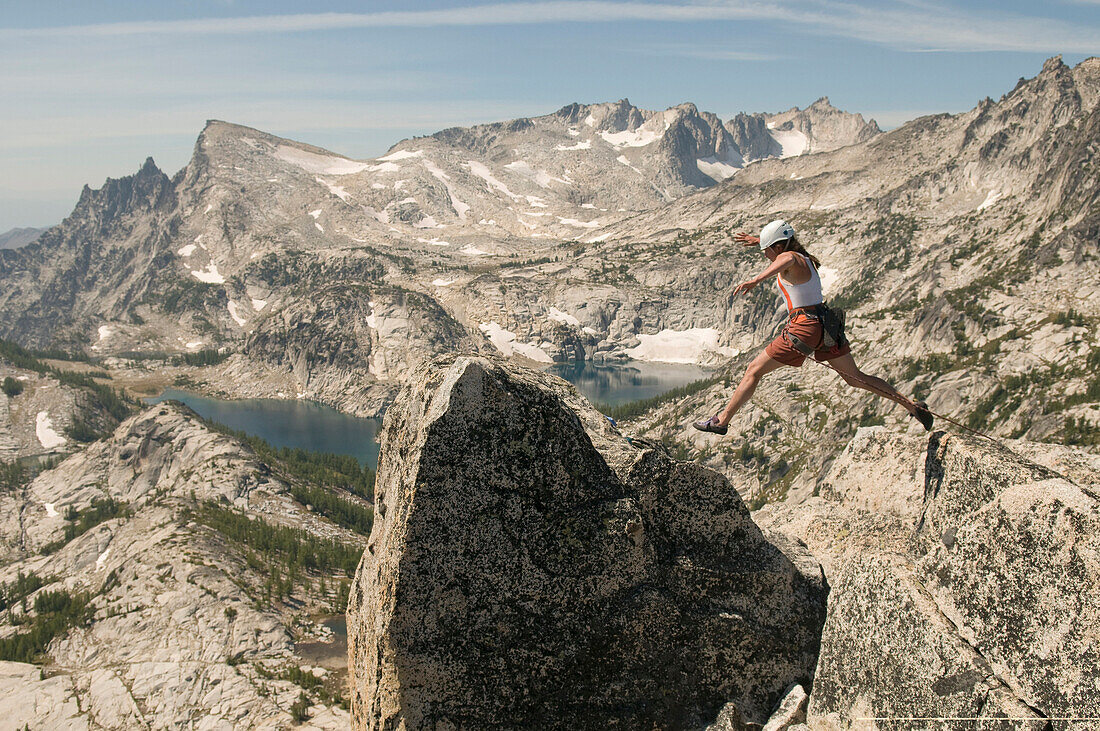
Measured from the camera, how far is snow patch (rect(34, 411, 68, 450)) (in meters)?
191

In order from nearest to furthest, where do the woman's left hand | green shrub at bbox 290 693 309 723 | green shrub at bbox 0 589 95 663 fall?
the woman's left hand, green shrub at bbox 290 693 309 723, green shrub at bbox 0 589 95 663

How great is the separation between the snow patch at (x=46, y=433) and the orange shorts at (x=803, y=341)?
223 meters

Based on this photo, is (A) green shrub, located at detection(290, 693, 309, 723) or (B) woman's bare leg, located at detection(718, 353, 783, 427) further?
Answer: (A) green shrub, located at detection(290, 693, 309, 723)

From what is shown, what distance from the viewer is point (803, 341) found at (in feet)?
42.6

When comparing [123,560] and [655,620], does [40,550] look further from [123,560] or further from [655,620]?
[655,620]

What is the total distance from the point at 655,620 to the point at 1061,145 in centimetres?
19904

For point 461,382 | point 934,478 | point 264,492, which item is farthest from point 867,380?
point 264,492

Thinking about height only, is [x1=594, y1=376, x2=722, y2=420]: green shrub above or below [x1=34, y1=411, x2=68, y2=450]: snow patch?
above

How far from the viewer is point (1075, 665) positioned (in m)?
8.73

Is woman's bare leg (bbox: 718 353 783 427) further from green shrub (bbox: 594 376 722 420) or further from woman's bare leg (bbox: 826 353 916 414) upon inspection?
green shrub (bbox: 594 376 722 420)

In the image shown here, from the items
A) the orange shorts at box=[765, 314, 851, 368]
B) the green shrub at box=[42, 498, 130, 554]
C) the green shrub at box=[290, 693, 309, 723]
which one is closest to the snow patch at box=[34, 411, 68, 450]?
the green shrub at box=[42, 498, 130, 554]

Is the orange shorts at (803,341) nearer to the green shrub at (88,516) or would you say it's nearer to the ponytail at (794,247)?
the ponytail at (794,247)

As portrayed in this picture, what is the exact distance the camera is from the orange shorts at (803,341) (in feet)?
42.7

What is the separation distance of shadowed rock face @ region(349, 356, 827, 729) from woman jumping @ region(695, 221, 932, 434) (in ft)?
7.30
